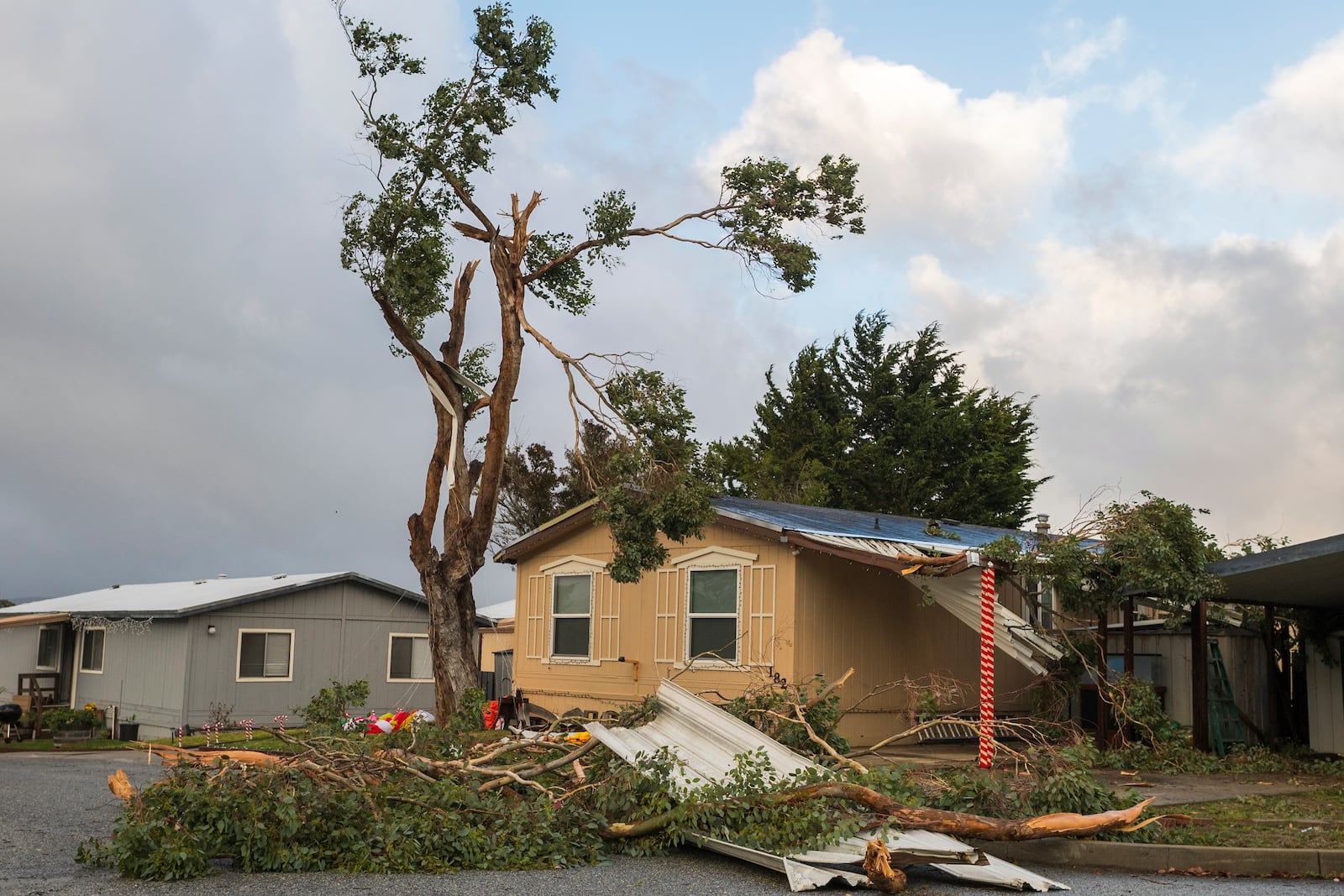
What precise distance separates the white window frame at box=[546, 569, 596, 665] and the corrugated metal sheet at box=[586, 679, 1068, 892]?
7.95 meters

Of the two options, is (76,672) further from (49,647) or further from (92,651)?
(49,647)

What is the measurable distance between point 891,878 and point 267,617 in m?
18.9

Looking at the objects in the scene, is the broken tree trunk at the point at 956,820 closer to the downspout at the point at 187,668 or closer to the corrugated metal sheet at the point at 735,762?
the corrugated metal sheet at the point at 735,762

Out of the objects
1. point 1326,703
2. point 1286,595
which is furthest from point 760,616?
point 1326,703

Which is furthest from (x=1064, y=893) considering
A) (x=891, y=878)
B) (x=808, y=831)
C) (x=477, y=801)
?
(x=477, y=801)

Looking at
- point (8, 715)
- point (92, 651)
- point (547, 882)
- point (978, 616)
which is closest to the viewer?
point (547, 882)

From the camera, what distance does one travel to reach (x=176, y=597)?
81.9ft

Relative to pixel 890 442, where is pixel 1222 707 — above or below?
below

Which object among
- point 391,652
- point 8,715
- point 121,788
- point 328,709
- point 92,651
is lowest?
point 8,715

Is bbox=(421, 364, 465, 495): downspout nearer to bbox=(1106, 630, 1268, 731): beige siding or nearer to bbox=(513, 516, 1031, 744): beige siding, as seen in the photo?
bbox=(513, 516, 1031, 744): beige siding

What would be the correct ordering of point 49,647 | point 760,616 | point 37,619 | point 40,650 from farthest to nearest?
point 40,650, point 49,647, point 37,619, point 760,616

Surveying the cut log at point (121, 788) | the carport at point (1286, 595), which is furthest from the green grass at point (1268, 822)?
the cut log at point (121, 788)

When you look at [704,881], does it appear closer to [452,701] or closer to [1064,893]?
[1064,893]

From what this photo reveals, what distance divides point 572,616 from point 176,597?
1035 centimetres
